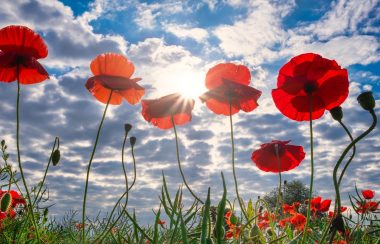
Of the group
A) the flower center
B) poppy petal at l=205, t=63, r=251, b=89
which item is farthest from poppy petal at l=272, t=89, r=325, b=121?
poppy petal at l=205, t=63, r=251, b=89

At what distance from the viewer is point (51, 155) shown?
2.39 metres

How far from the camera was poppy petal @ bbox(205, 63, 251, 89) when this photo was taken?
237 cm

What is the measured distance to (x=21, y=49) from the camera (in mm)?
2516

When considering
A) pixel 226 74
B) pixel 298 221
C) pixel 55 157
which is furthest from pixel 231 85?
pixel 298 221

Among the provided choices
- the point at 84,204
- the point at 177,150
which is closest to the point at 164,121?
the point at 177,150

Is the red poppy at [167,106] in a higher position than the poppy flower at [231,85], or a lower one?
lower

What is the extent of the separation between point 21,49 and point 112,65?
0.60m

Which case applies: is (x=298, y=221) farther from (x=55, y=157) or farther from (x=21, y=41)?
(x=21, y=41)

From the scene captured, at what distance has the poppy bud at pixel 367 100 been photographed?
1365 millimetres

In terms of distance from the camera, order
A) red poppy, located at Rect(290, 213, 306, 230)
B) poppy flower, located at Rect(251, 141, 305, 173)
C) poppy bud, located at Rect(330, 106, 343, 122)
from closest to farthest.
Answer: poppy bud, located at Rect(330, 106, 343, 122) → poppy flower, located at Rect(251, 141, 305, 173) → red poppy, located at Rect(290, 213, 306, 230)

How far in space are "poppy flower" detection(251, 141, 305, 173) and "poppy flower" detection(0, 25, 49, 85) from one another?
5.38 ft

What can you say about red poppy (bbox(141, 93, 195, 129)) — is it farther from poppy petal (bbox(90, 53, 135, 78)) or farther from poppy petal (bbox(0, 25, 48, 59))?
poppy petal (bbox(0, 25, 48, 59))

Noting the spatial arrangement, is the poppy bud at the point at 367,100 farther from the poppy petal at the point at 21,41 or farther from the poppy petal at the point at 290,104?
the poppy petal at the point at 21,41

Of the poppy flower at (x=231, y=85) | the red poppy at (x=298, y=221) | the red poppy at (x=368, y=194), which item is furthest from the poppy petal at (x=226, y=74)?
the red poppy at (x=368, y=194)
